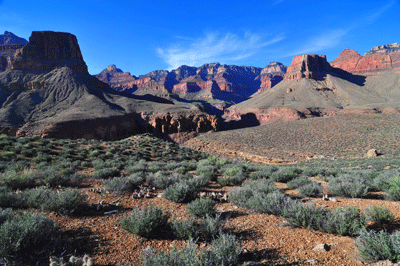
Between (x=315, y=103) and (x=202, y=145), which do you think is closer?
(x=202, y=145)

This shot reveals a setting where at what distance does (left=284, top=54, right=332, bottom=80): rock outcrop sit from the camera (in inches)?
3807

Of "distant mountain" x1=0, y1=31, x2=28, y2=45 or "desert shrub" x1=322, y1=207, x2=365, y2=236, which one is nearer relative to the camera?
"desert shrub" x1=322, y1=207, x2=365, y2=236

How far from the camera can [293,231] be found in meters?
3.28

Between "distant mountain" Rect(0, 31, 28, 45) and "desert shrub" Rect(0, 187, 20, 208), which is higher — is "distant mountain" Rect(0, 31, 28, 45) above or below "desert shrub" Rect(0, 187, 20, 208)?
above

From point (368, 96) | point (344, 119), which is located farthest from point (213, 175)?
point (368, 96)

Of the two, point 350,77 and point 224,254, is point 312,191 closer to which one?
point 224,254

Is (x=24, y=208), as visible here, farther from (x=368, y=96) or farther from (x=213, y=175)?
(x=368, y=96)

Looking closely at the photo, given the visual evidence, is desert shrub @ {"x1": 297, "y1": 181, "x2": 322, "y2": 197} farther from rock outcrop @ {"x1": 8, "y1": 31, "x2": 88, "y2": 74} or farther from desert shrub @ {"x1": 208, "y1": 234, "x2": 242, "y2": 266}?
rock outcrop @ {"x1": 8, "y1": 31, "x2": 88, "y2": 74}

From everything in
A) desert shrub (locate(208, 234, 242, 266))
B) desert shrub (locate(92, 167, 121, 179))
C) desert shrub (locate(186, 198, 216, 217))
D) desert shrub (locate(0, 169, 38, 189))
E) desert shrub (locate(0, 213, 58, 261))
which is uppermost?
desert shrub (locate(0, 169, 38, 189))

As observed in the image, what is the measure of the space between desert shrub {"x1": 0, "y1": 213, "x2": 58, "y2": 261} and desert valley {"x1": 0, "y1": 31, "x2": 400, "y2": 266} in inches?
0.7

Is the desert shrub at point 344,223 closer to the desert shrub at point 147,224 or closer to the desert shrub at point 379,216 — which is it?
the desert shrub at point 379,216

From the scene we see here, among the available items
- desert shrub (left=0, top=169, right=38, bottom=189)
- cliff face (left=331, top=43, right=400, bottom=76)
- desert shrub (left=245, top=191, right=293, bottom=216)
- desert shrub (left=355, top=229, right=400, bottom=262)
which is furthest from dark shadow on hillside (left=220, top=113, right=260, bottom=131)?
cliff face (left=331, top=43, right=400, bottom=76)

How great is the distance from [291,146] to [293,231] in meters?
28.1

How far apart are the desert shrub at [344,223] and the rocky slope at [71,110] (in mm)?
47682
